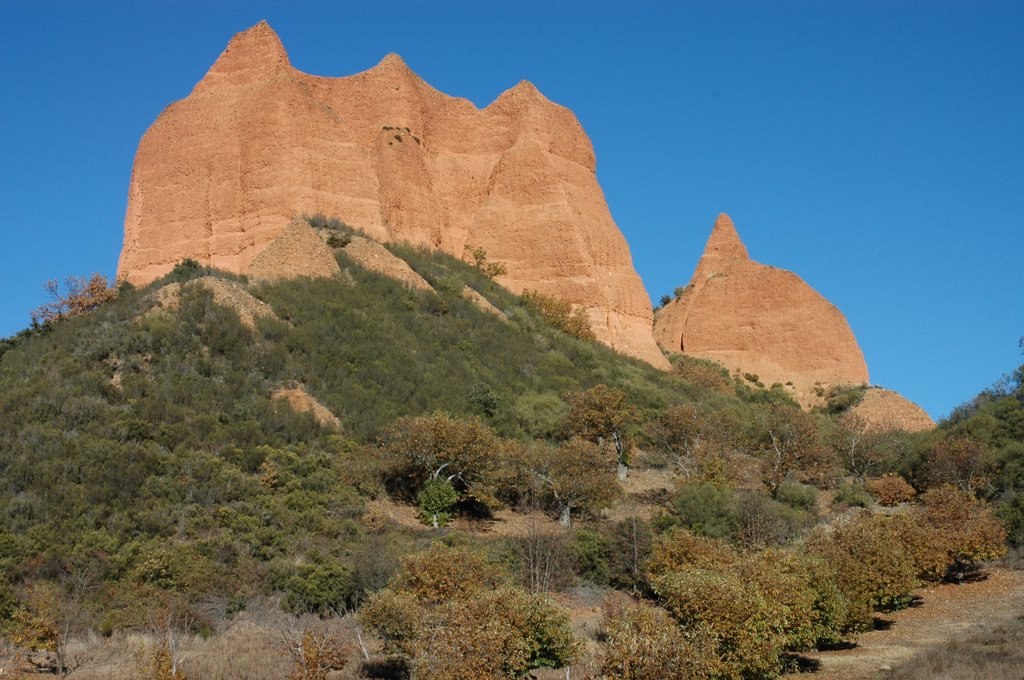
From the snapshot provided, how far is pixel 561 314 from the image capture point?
43.8m

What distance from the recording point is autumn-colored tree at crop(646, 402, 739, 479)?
2948 centimetres

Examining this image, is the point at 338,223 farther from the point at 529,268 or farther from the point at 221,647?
the point at 221,647

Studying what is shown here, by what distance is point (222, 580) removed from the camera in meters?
18.4

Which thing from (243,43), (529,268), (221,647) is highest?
(243,43)

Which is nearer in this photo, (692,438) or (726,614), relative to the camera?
(726,614)

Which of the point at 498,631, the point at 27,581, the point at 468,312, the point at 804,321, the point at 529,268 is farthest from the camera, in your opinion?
the point at 804,321

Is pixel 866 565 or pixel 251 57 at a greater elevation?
pixel 251 57

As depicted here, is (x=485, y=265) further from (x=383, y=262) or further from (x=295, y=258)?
(x=295, y=258)

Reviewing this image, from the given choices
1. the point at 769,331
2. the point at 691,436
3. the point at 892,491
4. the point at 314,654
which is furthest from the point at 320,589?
the point at 769,331

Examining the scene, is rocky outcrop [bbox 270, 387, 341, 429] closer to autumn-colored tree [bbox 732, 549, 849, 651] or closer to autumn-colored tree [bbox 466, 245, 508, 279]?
autumn-colored tree [bbox 732, 549, 849, 651]

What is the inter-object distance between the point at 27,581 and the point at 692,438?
2022 cm

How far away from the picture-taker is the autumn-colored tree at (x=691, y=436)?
1161 inches

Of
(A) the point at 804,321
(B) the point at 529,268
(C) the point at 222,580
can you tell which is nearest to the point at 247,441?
(C) the point at 222,580

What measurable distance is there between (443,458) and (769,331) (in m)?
33.8
